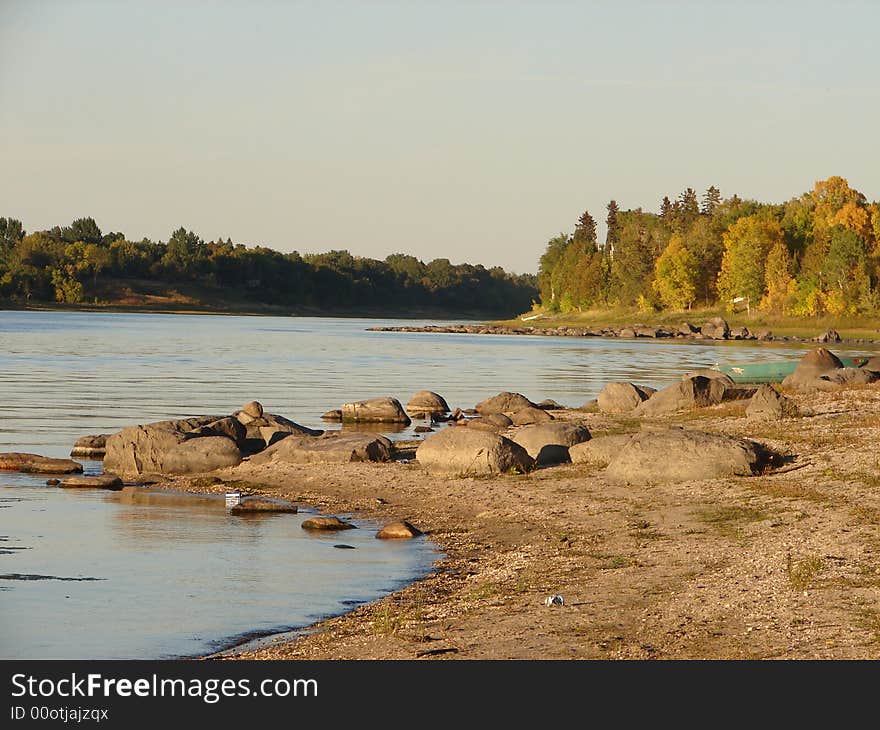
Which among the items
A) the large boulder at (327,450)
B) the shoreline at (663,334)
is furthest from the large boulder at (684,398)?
the shoreline at (663,334)

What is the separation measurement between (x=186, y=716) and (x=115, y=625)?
4.87 metres

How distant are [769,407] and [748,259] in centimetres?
11815

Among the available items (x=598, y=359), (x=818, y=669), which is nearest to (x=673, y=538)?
(x=818, y=669)

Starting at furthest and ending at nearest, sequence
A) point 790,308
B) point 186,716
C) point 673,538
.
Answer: point 790,308 < point 673,538 < point 186,716

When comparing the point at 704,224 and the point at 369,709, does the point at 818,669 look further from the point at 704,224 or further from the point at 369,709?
the point at 704,224

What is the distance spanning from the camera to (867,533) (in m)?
16.5

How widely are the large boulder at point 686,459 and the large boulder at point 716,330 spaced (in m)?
111

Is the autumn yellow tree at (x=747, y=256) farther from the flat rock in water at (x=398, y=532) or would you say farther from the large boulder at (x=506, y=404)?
the flat rock in water at (x=398, y=532)

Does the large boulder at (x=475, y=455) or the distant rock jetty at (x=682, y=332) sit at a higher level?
the distant rock jetty at (x=682, y=332)

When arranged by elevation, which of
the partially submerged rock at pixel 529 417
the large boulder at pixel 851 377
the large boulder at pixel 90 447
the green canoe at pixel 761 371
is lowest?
the large boulder at pixel 90 447

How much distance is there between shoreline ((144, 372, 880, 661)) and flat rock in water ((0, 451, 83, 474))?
8.60 ft

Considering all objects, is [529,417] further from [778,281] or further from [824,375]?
[778,281]

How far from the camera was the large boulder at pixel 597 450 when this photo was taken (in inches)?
968

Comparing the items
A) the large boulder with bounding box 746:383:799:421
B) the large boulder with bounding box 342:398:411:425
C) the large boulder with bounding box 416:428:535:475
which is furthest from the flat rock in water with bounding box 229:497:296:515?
the large boulder with bounding box 342:398:411:425
